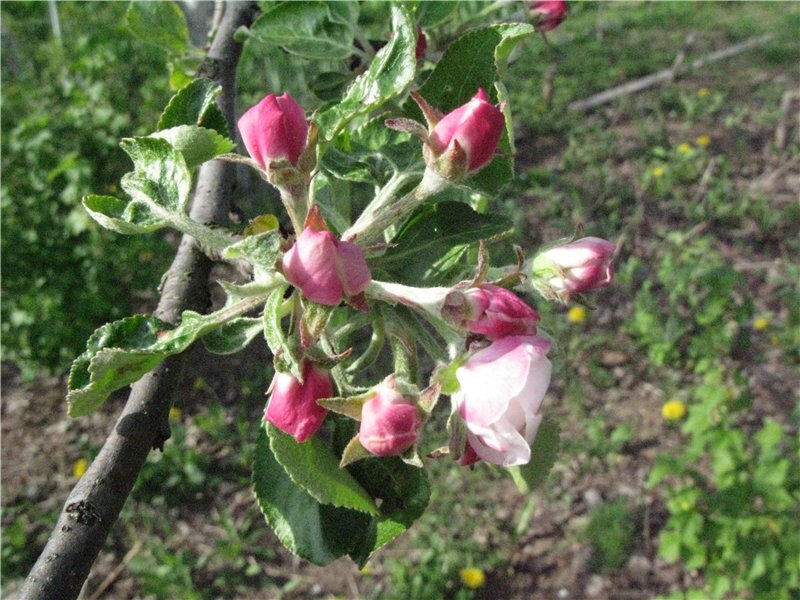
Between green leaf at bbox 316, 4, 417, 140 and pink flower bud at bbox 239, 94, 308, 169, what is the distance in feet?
0.13

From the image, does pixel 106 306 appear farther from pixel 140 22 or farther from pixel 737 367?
pixel 737 367

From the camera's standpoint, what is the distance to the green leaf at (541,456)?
0.91 m

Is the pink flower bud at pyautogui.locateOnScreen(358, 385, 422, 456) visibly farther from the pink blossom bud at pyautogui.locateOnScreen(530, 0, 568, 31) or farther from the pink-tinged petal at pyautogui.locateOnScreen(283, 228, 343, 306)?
the pink blossom bud at pyautogui.locateOnScreen(530, 0, 568, 31)

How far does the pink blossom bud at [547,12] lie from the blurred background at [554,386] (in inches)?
52.5

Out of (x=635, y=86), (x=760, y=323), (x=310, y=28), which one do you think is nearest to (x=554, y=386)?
(x=760, y=323)

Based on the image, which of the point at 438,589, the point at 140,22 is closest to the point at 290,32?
the point at 140,22

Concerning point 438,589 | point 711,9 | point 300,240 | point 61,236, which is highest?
point 300,240

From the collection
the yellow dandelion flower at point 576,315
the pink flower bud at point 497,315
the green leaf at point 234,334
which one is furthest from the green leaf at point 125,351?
the yellow dandelion flower at point 576,315

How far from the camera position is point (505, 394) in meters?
0.61

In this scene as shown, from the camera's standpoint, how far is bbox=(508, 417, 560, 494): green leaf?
3.00ft

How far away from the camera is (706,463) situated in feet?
9.08

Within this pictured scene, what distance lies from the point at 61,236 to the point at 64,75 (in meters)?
1.36

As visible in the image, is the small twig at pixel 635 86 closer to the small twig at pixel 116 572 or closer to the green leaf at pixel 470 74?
the small twig at pixel 116 572

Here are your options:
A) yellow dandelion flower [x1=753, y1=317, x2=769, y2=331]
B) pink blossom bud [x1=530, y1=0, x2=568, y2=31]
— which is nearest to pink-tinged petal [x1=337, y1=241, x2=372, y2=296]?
pink blossom bud [x1=530, y1=0, x2=568, y2=31]
